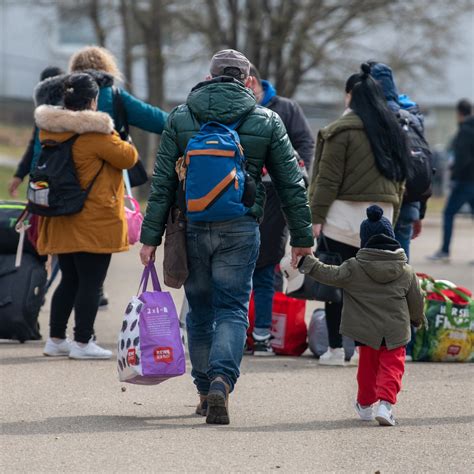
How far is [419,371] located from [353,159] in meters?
1.35

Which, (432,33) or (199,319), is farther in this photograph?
(432,33)

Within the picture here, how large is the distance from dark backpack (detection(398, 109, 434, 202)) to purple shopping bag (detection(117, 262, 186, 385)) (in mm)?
2237

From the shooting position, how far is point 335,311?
828 centimetres

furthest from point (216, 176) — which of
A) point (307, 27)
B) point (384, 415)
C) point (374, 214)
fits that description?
point (307, 27)

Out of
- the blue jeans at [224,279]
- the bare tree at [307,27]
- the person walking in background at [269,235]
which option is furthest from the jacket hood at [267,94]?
the bare tree at [307,27]

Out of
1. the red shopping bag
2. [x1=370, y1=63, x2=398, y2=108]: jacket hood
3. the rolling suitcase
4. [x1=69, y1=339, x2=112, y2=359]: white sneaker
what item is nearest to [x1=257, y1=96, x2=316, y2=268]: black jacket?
the red shopping bag

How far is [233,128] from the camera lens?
20.5ft

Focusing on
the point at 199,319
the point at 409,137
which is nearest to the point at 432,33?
the point at 409,137

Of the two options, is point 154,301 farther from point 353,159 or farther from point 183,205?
point 353,159

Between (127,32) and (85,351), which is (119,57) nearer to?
(127,32)

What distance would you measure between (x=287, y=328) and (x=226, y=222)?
257 centimetres

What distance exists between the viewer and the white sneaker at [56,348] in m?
8.43

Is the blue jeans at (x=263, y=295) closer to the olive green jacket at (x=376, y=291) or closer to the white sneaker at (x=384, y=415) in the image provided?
the olive green jacket at (x=376, y=291)

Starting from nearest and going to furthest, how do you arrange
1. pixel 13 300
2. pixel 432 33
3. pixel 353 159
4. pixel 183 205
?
pixel 183 205
pixel 353 159
pixel 13 300
pixel 432 33
